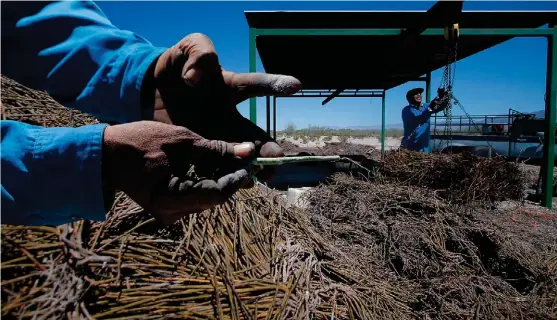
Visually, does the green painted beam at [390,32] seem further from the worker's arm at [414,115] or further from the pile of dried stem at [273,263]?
the pile of dried stem at [273,263]

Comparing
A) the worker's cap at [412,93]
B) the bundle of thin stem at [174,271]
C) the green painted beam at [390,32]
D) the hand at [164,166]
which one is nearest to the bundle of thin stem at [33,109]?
the bundle of thin stem at [174,271]

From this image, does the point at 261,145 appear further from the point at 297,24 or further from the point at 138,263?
the point at 297,24

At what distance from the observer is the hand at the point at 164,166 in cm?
108

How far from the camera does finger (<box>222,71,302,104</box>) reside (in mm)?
1477

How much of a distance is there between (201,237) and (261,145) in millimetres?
815

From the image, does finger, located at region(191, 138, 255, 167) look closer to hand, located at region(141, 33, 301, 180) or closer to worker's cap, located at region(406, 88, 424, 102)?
hand, located at region(141, 33, 301, 180)

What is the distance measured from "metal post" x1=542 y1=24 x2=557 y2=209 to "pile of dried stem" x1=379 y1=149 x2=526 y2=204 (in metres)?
0.50

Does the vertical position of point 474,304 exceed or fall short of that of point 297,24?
it falls short

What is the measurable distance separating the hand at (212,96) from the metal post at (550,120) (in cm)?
678

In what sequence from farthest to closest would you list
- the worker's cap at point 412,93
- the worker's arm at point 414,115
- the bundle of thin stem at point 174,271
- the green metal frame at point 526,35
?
the worker's cap at point 412,93 < the worker's arm at point 414,115 < the green metal frame at point 526,35 < the bundle of thin stem at point 174,271

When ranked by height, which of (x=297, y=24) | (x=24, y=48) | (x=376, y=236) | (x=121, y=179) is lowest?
(x=376, y=236)

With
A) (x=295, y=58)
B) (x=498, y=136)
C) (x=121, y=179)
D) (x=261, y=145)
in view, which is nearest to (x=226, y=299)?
(x=261, y=145)

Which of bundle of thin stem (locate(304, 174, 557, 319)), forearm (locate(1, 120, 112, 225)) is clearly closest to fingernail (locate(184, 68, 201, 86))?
forearm (locate(1, 120, 112, 225))

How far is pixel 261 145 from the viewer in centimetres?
160
